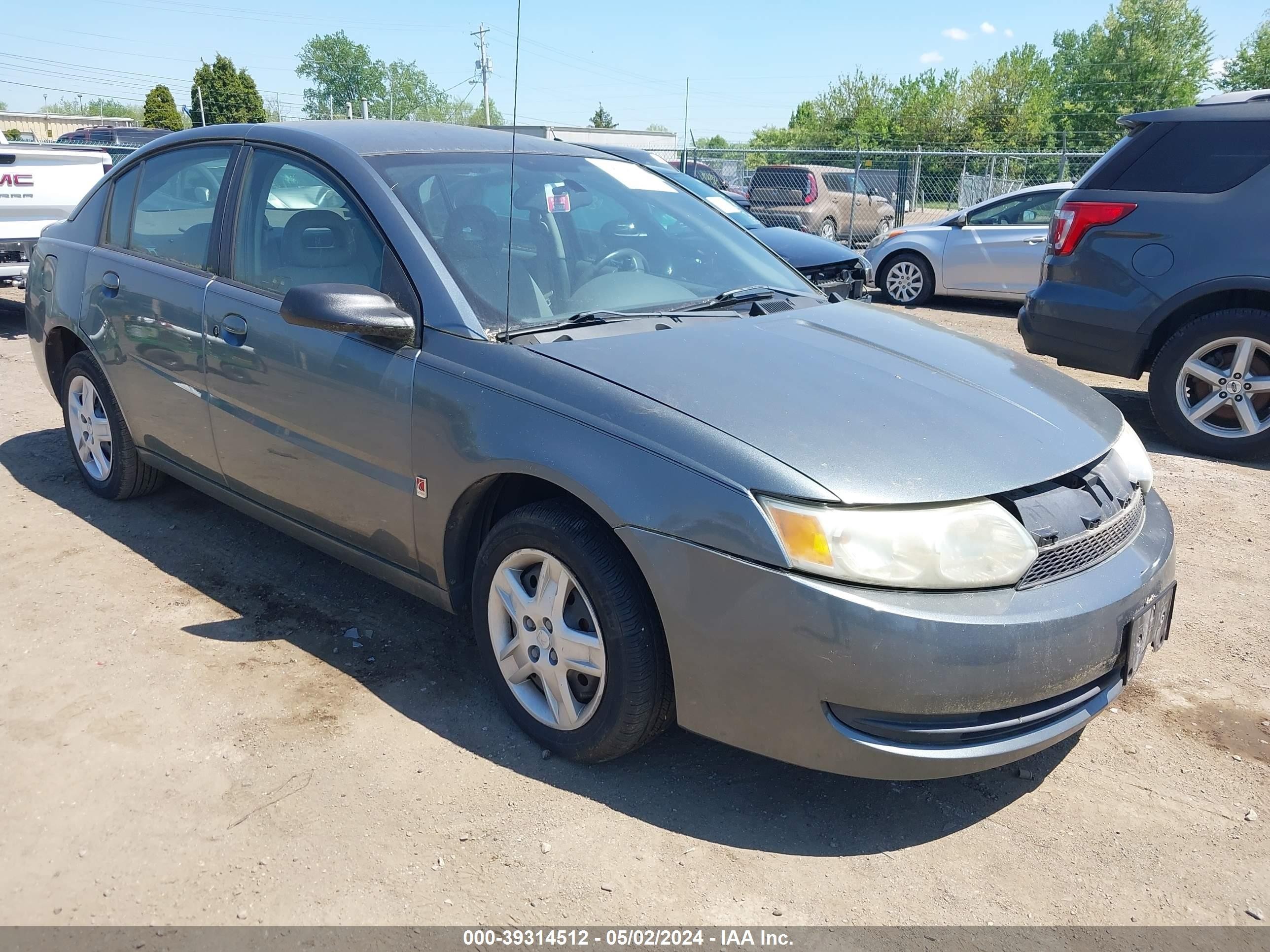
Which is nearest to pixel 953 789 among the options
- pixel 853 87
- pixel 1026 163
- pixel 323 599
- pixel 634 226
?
pixel 634 226

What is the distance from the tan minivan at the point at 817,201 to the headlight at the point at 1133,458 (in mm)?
15287

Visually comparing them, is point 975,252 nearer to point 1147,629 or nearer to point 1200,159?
point 1200,159

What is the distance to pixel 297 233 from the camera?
137 inches

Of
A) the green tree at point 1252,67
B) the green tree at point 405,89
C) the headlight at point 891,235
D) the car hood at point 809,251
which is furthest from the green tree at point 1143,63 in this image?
the car hood at point 809,251

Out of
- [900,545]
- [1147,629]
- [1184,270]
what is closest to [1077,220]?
[1184,270]

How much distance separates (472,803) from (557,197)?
2080 mm

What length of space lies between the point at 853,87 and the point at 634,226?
58.9 metres

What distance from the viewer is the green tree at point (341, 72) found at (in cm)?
6112

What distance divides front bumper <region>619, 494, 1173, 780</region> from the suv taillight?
412 centimetres

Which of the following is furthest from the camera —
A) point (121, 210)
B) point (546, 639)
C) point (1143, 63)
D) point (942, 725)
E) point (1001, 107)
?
point (1143, 63)

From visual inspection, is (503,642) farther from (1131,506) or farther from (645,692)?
(1131,506)

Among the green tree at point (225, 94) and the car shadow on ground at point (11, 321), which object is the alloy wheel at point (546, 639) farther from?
the green tree at point (225, 94)

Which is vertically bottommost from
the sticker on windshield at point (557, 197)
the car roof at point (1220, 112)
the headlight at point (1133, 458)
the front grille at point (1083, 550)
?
the front grille at point (1083, 550)

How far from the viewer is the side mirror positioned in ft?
9.52
